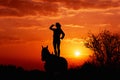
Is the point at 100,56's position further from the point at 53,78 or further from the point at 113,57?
the point at 53,78

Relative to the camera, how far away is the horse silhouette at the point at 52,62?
2411 cm

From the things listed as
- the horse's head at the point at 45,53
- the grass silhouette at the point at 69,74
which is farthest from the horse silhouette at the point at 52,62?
the grass silhouette at the point at 69,74

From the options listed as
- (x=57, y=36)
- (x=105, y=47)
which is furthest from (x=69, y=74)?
(x=105, y=47)

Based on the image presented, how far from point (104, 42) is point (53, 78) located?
4157 centimetres

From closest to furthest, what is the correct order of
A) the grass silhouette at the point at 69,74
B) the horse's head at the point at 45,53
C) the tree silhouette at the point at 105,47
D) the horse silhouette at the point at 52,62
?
the horse's head at the point at 45,53 < the horse silhouette at the point at 52,62 < the grass silhouette at the point at 69,74 < the tree silhouette at the point at 105,47

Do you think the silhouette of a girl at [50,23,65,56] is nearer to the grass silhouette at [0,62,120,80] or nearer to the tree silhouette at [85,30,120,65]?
the grass silhouette at [0,62,120,80]

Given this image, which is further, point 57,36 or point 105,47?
point 105,47

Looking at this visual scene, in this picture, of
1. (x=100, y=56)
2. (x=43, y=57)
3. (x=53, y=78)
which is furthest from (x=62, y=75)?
(x=100, y=56)

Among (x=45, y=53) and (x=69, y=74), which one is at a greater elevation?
(x=45, y=53)

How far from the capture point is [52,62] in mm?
24734

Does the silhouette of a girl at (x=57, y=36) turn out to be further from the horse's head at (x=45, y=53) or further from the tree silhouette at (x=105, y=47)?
the tree silhouette at (x=105, y=47)

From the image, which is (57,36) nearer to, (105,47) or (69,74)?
(69,74)

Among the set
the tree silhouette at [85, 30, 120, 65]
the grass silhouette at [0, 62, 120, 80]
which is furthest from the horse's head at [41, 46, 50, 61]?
the tree silhouette at [85, 30, 120, 65]

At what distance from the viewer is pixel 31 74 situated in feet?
95.9
